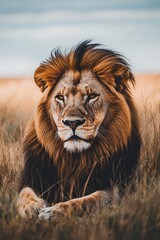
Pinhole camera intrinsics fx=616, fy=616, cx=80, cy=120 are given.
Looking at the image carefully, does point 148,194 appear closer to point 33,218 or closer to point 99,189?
point 99,189

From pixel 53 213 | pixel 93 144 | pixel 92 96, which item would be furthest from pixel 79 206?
pixel 92 96

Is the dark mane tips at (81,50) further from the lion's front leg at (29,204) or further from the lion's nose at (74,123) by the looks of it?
the lion's front leg at (29,204)

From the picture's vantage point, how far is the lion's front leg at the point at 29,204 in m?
4.88

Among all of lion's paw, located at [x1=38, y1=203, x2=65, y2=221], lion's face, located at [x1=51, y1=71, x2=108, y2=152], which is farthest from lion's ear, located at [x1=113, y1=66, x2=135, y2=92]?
lion's paw, located at [x1=38, y1=203, x2=65, y2=221]

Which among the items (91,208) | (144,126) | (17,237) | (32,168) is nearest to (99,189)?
(91,208)

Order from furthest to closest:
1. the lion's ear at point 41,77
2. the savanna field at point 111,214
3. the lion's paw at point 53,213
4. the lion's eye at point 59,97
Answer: the lion's ear at point 41,77 < the lion's eye at point 59,97 < the lion's paw at point 53,213 < the savanna field at point 111,214

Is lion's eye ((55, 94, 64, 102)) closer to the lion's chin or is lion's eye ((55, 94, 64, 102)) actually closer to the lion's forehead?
the lion's forehead

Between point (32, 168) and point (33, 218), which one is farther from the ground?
point (32, 168)

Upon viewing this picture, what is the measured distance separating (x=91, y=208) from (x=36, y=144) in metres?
0.79

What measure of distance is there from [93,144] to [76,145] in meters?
0.19

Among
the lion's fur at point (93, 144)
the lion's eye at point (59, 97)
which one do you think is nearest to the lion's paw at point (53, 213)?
the lion's fur at point (93, 144)

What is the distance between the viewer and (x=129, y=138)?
5230 millimetres

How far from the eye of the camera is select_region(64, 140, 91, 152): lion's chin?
195 inches

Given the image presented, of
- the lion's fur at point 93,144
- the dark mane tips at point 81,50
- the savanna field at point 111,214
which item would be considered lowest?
the savanna field at point 111,214
